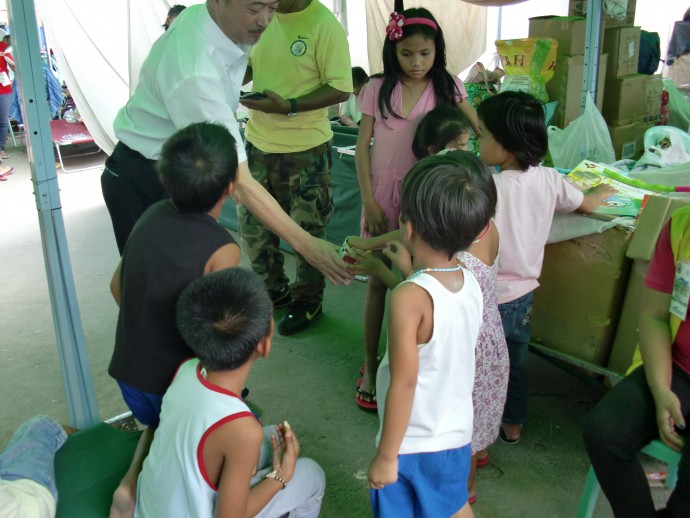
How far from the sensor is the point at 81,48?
626 cm

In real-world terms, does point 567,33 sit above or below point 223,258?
above

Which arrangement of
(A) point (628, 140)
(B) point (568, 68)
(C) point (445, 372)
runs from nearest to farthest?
(C) point (445, 372) → (B) point (568, 68) → (A) point (628, 140)

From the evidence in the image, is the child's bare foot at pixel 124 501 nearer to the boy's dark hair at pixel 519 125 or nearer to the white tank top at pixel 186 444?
the white tank top at pixel 186 444

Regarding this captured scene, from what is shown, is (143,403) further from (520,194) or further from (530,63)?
(530,63)

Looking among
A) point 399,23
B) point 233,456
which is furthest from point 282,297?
point 233,456

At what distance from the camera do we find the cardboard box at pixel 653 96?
333 cm

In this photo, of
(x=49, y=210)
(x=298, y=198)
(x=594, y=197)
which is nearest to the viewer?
(x=49, y=210)

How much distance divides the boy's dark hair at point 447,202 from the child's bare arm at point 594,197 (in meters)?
0.75

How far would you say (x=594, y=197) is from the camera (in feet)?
6.34

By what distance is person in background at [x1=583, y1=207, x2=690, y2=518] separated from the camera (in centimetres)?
148

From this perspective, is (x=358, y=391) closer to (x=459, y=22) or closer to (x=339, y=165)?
(x=339, y=165)

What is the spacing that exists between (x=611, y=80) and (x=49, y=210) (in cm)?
281

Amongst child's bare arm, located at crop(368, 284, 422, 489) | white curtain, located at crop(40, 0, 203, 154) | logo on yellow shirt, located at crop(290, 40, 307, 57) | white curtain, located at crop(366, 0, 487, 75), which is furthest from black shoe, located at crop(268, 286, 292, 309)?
white curtain, located at crop(366, 0, 487, 75)

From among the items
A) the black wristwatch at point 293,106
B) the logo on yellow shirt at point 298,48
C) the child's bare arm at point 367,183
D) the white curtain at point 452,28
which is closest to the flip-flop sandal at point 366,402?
the child's bare arm at point 367,183
